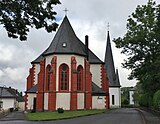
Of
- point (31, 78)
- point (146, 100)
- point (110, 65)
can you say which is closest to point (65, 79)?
point (31, 78)

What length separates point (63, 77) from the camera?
44.0 meters

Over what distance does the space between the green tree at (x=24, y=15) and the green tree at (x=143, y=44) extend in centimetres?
2334

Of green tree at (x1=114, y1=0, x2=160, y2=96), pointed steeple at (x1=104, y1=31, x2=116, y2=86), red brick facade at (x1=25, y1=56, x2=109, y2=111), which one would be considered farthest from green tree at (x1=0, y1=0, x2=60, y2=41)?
pointed steeple at (x1=104, y1=31, x2=116, y2=86)

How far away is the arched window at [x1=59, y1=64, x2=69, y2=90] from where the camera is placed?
4372 cm

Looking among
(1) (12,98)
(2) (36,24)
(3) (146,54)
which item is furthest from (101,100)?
(2) (36,24)

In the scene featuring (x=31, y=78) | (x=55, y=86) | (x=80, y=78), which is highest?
(x=31, y=78)

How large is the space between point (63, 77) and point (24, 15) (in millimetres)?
33063

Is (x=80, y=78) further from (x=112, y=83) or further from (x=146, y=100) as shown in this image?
(x=112, y=83)

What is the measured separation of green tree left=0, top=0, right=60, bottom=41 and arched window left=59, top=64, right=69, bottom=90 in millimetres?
32360

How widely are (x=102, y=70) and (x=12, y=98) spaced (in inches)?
1189

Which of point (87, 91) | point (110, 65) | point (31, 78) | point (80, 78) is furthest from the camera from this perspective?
point (110, 65)

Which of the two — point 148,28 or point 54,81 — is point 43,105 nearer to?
point 54,81

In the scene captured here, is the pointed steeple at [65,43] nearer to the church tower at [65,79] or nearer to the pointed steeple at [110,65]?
the church tower at [65,79]

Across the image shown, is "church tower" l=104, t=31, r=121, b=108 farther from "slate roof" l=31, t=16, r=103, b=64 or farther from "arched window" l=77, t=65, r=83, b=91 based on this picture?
"arched window" l=77, t=65, r=83, b=91
